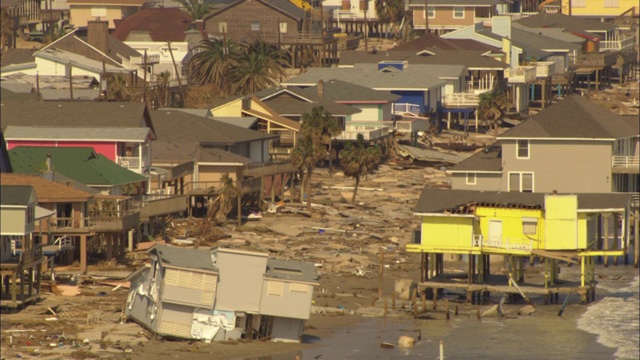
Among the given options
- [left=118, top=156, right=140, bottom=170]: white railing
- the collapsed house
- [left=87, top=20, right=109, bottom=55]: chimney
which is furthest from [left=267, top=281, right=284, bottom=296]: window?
[left=87, top=20, right=109, bottom=55]: chimney

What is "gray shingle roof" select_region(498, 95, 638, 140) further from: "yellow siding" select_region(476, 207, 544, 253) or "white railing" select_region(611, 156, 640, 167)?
"yellow siding" select_region(476, 207, 544, 253)

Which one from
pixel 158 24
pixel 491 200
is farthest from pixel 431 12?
pixel 491 200

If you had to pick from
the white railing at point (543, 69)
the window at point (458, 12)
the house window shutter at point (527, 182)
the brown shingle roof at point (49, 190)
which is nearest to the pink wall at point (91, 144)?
the brown shingle roof at point (49, 190)

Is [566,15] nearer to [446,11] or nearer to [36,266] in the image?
[446,11]

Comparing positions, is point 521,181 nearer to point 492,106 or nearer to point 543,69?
point 492,106

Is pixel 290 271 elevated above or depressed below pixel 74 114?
below

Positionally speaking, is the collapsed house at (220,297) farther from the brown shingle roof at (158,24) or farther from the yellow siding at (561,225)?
the brown shingle roof at (158,24)

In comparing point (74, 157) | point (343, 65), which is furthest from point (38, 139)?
point (343, 65)
